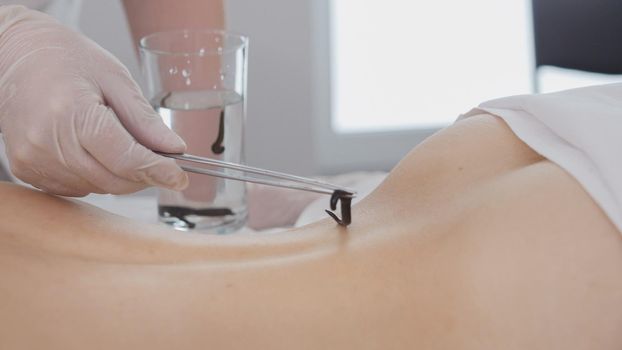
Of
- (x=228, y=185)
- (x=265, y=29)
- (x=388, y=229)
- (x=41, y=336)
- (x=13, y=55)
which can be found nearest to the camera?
(x=41, y=336)

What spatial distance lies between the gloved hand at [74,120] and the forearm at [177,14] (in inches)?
19.3

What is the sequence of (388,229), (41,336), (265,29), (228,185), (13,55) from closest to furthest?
(41,336) → (388,229) → (13,55) → (228,185) → (265,29)

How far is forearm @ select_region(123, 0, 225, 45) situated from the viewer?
55.0 inches

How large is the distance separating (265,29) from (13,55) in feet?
5.97

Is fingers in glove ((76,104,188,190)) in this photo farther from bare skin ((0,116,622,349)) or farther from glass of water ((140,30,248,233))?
glass of water ((140,30,248,233))

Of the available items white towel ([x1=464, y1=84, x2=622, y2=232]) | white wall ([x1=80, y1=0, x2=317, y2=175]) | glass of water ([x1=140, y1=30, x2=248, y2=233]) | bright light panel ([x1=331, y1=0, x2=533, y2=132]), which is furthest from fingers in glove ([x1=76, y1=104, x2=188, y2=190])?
bright light panel ([x1=331, y1=0, x2=533, y2=132])

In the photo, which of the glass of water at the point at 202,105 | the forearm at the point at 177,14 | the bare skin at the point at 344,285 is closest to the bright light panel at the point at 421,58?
the forearm at the point at 177,14

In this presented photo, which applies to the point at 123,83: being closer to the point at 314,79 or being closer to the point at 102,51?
the point at 102,51

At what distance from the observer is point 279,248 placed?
2.55 ft

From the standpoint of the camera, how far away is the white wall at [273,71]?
2.60 m


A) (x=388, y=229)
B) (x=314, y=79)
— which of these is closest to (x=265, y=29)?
(x=314, y=79)

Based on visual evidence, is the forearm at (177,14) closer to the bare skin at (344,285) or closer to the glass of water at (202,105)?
the glass of water at (202,105)

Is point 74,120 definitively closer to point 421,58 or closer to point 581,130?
point 581,130

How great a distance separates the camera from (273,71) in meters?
2.73
